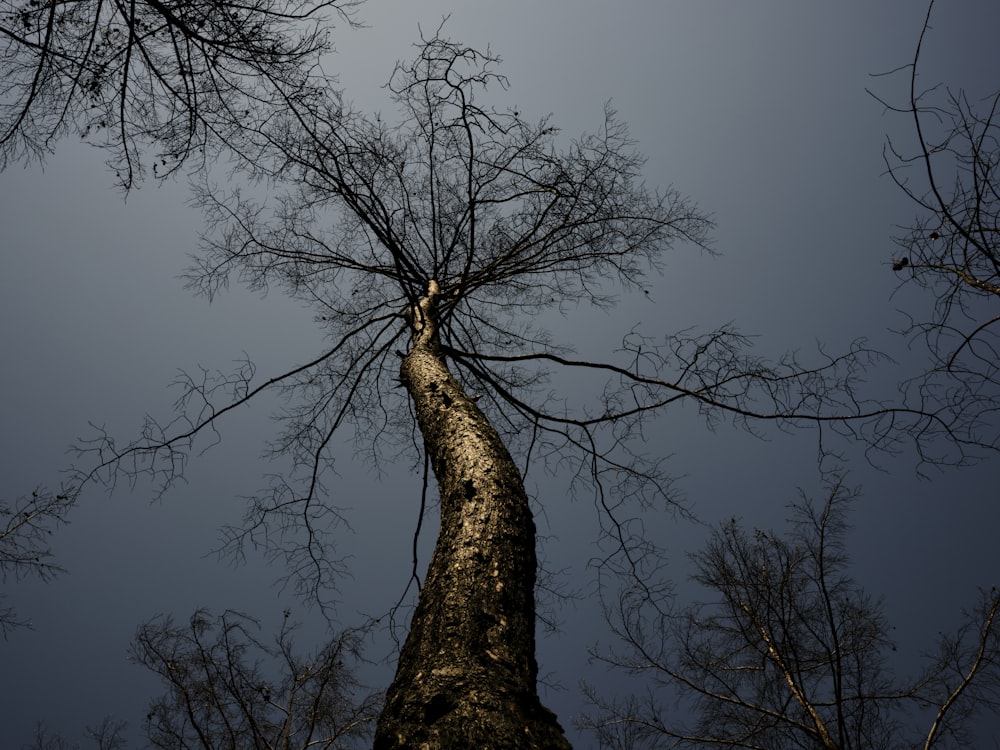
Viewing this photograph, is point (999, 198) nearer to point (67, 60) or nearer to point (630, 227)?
point (630, 227)

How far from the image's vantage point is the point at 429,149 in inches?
173

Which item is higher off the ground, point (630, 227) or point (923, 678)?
point (630, 227)

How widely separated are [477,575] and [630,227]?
3.42 metres

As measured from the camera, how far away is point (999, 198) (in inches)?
72.7

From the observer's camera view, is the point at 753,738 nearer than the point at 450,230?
Yes

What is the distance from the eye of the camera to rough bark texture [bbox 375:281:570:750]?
3.84 ft

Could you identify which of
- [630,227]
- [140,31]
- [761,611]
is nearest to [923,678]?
[761,611]

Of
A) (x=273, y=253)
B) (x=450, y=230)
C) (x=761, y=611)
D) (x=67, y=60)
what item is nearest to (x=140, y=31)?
(x=67, y=60)

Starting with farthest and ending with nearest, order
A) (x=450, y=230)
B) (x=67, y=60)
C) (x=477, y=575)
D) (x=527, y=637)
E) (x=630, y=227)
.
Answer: (x=450, y=230), (x=630, y=227), (x=67, y=60), (x=477, y=575), (x=527, y=637)

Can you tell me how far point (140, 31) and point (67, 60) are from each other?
0.33m

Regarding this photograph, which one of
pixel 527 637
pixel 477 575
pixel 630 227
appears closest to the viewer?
pixel 527 637

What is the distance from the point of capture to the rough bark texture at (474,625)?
1.17m

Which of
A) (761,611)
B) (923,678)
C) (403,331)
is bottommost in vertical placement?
(923,678)

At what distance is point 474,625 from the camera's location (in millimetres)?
1446
